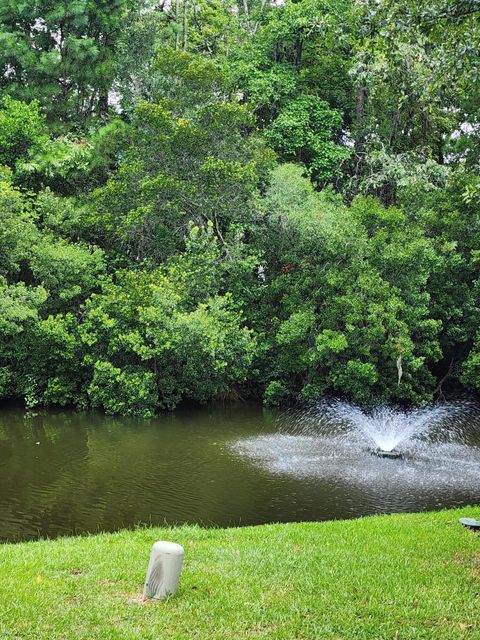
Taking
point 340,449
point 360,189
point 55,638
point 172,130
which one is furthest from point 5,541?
point 360,189

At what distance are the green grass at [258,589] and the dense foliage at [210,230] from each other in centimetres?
1218

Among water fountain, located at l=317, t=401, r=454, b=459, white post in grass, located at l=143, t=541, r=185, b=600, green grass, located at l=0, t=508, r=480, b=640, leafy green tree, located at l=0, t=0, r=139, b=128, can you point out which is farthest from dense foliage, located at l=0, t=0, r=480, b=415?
white post in grass, located at l=143, t=541, r=185, b=600

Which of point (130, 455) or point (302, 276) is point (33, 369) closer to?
point (130, 455)

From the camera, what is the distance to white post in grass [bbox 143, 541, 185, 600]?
4.71 meters

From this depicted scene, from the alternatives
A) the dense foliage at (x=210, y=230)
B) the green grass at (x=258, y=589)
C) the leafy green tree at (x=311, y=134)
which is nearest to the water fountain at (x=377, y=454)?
the dense foliage at (x=210, y=230)

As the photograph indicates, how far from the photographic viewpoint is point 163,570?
4777mm

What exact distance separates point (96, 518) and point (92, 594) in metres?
5.39

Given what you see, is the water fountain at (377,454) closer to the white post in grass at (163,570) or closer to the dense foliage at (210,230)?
the dense foliage at (210,230)

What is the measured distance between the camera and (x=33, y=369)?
2009 cm

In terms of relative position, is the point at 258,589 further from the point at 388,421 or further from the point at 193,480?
the point at 388,421

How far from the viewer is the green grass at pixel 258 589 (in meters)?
4.39

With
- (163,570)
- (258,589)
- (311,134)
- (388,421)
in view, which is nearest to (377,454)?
(388,421)

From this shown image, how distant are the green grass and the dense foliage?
12.2 metres

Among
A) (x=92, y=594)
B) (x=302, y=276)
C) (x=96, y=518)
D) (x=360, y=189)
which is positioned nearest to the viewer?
(x=92, y=594)
